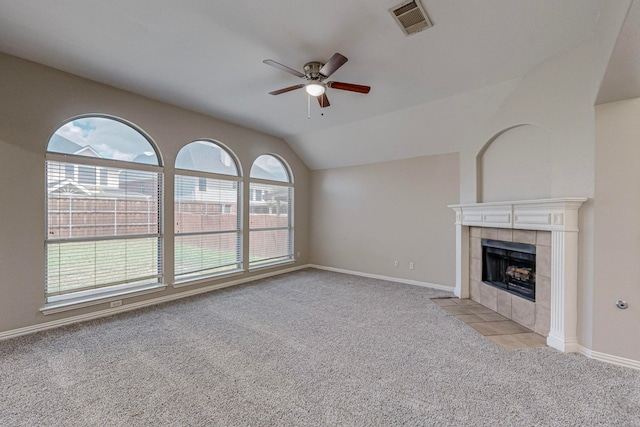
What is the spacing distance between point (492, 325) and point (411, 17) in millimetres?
3404

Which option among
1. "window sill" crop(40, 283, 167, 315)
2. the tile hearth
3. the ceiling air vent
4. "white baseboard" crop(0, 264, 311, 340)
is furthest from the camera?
"window sill" crop(40, 283, 167, 315)

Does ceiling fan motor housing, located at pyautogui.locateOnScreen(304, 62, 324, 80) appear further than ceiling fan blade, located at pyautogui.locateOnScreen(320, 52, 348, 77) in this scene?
Yes

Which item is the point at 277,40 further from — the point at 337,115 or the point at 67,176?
the point at 67,176

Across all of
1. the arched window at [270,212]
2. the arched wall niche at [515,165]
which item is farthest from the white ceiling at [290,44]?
the arched window at [270,212]

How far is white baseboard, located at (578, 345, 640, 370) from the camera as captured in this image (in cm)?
235

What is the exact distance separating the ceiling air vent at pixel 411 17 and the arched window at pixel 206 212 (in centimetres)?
362

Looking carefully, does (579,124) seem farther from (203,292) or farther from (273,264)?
(203,292)

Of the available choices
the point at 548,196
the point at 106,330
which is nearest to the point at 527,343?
the point at 548,196

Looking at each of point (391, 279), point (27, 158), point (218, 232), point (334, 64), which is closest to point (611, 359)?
point (391, 279)

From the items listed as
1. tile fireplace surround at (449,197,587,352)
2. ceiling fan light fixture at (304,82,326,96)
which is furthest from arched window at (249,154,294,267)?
tile fireplace surround at (449,197,587,352)

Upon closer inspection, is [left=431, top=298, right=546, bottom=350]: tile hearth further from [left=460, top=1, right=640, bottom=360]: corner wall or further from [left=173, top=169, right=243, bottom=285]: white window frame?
[left=173, top=169, right=243, bottom=285]: white window frame

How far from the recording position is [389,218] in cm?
546

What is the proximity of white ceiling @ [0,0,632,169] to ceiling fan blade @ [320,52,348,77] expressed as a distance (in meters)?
0.24

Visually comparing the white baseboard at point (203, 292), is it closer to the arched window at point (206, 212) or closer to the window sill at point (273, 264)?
the window sill at point (273, 264)
